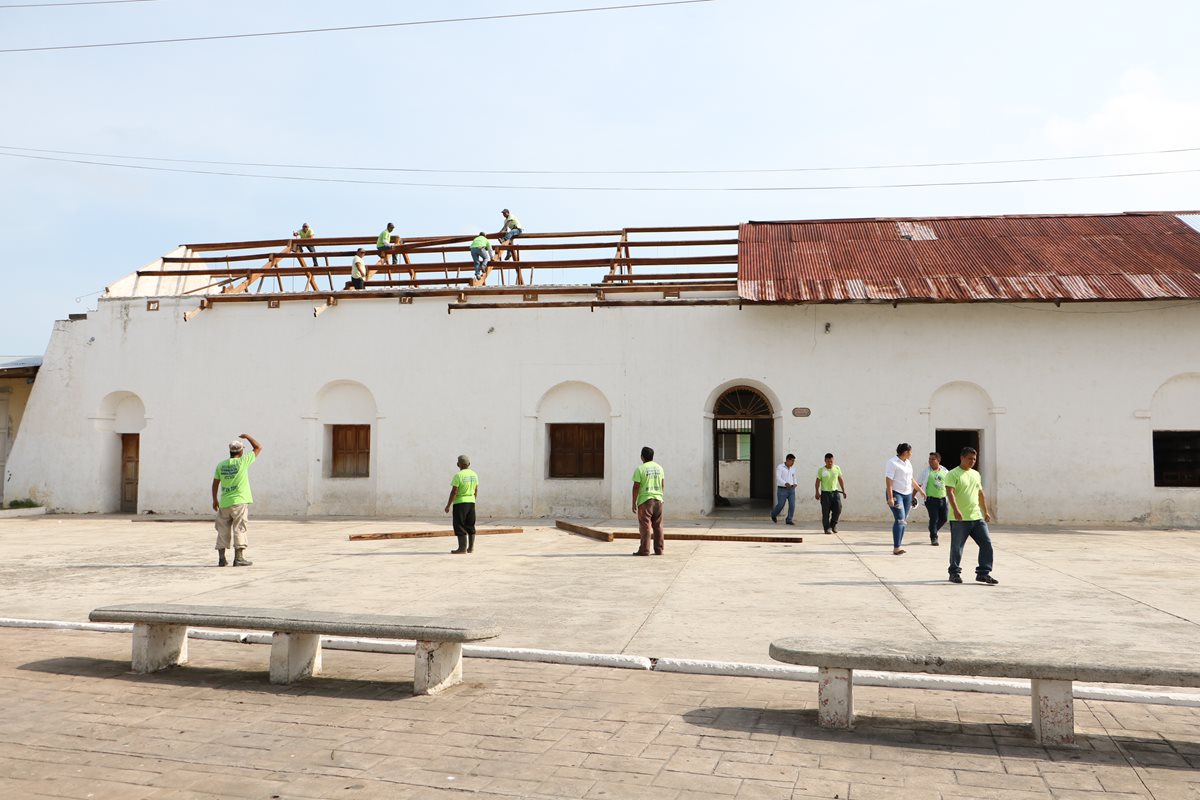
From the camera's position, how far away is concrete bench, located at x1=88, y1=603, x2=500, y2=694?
5648 mm

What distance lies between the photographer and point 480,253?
2148 centimetres

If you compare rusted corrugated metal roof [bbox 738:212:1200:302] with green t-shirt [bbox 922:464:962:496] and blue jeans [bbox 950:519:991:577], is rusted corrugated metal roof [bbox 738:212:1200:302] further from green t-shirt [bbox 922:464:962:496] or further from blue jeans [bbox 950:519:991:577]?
blue jeans [bbox 950:519:991:577]

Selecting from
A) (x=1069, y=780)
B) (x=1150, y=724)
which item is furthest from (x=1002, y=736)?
(x=1150, y=724)

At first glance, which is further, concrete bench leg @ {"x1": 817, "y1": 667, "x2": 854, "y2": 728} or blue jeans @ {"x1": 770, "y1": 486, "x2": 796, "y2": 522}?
blue jeans @ {"x1": 770, "y1": 486, "x2": 796, "y2": 522}

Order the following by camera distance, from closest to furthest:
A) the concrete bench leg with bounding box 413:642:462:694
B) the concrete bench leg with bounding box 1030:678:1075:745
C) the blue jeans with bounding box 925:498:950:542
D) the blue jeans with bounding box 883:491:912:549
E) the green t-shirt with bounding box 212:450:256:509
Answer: the concrete bench leg with bounding box 1030:678:1075:745 → the concrete bench leg with bounding box 413:642:462:694 → the green t-shirt with bounding box 212:450:256:509 → the blue jeans with bounding box 883:491:912:549 → the blue jeans with bounding box 925:498:950:542

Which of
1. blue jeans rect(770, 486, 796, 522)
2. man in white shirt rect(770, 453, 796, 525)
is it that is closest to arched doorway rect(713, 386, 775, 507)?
man in white shirt rect(770, 453, 796, 525)

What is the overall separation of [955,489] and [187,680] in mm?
8160

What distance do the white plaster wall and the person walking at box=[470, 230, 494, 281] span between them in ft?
6.14

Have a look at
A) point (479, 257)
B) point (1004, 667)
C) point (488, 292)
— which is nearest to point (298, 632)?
point (1004, 667)

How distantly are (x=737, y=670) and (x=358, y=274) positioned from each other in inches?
684

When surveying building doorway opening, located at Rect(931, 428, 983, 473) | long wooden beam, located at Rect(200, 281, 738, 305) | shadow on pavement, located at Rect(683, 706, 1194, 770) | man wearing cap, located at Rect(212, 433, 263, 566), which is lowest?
shadow on pavement, located at Rect(683, 706, 1194, 770)

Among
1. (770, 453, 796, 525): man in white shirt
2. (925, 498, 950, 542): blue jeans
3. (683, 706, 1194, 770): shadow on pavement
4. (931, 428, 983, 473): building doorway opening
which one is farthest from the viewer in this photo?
(931, 428, 983, 473): building doorway opening

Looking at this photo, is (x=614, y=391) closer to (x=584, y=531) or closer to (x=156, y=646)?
(x=584, y=531)

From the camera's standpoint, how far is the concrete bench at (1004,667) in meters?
4.57
